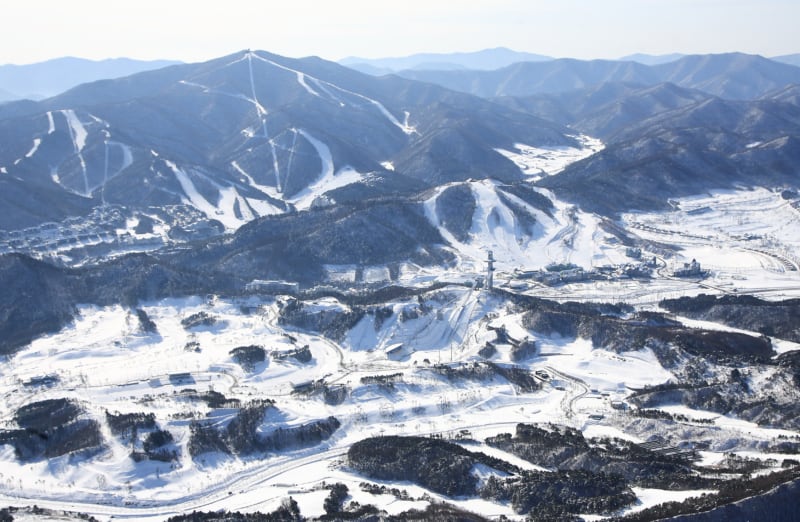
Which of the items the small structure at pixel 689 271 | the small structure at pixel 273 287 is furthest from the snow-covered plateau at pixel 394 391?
the small structure at pixel 273 287

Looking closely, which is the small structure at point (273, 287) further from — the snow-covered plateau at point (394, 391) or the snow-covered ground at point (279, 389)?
the snow-covered ground at point (279, 389)

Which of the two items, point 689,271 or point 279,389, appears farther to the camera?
point 689,271

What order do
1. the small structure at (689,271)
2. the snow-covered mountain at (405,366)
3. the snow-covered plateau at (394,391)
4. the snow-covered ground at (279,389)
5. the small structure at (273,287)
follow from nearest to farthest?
the snow-covered mountain at (405,366)
the snow-covered plateau at (394,391)
the snow-covered ground at (279,389)
the small structure at (273,287)
the small structure at (689,271)

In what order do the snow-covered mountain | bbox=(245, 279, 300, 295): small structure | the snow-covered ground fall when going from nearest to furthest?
the snow-covered mountain → the snow-covered ground → bbox=(245, 279, 300, 295): small structure

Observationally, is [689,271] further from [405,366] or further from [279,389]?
[279,389]

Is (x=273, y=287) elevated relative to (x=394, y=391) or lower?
elevated

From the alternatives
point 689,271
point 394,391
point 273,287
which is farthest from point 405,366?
point 689,271

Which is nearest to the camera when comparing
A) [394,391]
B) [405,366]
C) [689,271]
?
[394,391]

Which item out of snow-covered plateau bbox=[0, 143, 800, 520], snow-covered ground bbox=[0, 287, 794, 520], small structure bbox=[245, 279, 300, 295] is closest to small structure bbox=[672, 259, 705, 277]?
snow-covered plateau bbox=[0, 143, 800, 520]

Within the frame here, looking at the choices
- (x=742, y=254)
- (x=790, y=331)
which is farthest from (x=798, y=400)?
(x=742, y=254)

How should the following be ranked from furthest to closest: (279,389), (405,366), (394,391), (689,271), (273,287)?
1. (689,271)
2. (273,287)
3. (405,366)
4. (279,389)
5. (394,391)

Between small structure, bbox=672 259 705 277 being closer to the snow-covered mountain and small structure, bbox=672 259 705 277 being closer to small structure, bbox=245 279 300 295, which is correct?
the snow-covered mountain

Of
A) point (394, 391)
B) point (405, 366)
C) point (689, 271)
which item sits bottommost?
point (394, 391)
